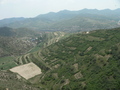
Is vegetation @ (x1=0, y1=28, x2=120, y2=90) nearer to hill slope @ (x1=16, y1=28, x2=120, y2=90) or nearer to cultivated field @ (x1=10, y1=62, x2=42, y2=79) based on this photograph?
hill slope @ (x1=16, y1=28, x2=120, y2=90)

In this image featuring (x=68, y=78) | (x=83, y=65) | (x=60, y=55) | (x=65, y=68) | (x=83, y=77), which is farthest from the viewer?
(x=60, y=55)

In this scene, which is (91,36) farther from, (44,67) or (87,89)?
(87,89)

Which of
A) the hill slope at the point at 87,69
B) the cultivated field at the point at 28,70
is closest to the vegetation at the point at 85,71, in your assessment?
the hill slope at the point at 87,69

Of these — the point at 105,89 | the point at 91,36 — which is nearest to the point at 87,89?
the point at 105,89

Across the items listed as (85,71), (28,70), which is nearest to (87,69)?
(85,71)

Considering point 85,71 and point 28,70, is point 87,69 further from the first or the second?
point 28,70

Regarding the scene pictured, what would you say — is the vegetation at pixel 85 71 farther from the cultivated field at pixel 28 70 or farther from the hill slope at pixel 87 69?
the cultivated field at pixel 28 70

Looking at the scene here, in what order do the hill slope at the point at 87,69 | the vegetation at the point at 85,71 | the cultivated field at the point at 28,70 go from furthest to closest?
the cultivated field at the point at 28,70, the vegetation at the point at 85,71, the hill slope at the point at 87,69

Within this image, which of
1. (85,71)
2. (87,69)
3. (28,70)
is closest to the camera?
(85,71)

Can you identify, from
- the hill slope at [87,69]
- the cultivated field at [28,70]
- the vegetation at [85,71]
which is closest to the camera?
the hill slope at [87,69]

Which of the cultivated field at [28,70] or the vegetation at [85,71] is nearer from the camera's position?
the vegetation at [85,71]

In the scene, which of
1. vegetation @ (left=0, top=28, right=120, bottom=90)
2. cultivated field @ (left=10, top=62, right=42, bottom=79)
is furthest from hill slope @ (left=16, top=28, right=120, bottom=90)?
cultivated field @ (left=10, top=62, right=42, bottom=79)
